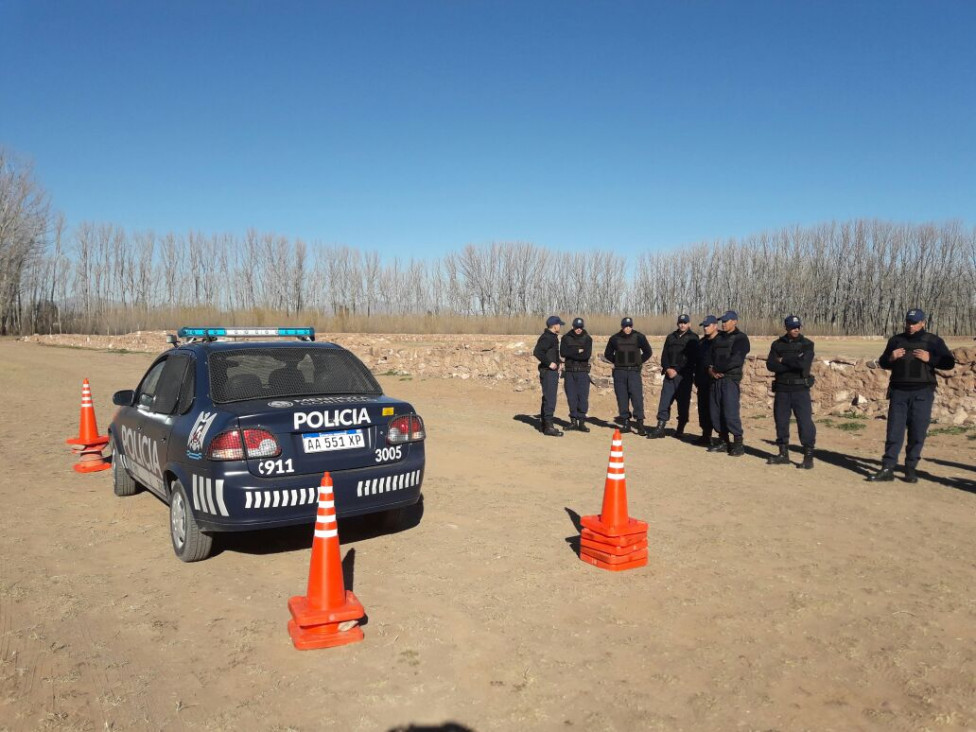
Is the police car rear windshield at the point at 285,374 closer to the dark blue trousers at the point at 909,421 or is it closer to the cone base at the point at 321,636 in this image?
the cone base at the point at 321,636

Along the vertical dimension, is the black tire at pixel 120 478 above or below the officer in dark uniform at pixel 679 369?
below

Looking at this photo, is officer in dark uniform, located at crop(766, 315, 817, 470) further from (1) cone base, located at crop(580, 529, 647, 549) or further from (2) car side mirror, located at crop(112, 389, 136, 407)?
(2) car side mirror, located at crop(112, 389, 136, 407)

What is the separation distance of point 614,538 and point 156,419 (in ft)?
12.4

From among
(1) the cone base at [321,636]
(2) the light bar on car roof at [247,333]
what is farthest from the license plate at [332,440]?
(2) the light bar on car roof at [247,333]

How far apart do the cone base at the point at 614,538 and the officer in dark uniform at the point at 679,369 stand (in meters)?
6.37

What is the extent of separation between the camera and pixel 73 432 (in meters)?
11.1

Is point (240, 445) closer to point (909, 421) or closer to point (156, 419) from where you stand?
point (156, 419)

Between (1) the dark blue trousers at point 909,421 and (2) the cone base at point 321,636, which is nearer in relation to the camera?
(2) the cone base at point 321,636

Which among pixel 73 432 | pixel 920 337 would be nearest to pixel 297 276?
pixel 73 432

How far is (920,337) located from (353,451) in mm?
6859

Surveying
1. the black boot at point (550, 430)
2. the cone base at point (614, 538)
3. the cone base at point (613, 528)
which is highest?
the cone base at point (613, 528)

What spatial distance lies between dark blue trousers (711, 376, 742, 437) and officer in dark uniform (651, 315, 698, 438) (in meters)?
1.03

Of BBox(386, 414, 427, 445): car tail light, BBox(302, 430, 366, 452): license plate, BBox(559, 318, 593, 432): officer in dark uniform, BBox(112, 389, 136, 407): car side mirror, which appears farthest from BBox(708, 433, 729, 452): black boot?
BBox(112, 389, 136, 407): car side mirror

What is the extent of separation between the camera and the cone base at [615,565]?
16.6 ft
